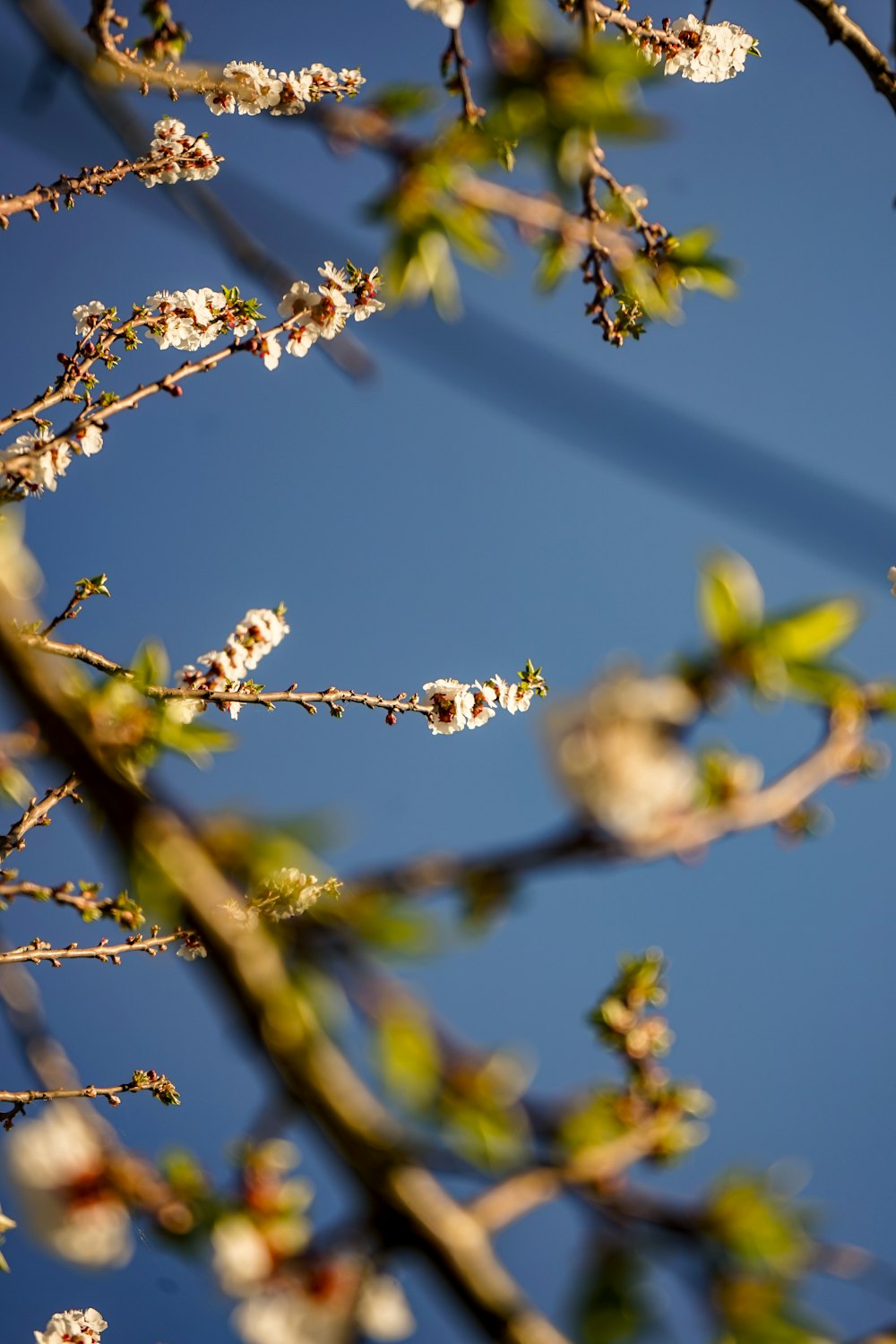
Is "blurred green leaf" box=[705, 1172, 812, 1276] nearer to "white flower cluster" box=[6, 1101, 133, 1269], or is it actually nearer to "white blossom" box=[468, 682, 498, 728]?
"white flower cluster" box=[6, 1101, 133, 1269]

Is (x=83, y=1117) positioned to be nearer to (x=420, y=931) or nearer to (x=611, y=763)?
(x=420, y=931)

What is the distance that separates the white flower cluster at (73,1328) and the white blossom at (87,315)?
4468 millimetres

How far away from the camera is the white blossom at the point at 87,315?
3.72 meters

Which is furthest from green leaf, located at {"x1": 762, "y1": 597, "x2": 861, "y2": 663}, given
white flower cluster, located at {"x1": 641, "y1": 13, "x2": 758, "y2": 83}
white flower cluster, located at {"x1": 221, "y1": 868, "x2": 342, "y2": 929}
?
white flower cluster, located at {"x1": 641, "y1": 13, "x2": 758, "y2": 83}

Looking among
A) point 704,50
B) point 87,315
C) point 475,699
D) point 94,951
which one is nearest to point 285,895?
point 94,951

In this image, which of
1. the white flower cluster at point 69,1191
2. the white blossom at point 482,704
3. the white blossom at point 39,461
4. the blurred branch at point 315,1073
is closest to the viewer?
the blurred branch at point 315,1073

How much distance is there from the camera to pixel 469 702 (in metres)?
4.08

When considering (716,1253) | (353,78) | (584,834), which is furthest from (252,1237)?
(353,78)

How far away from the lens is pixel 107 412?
3.07 metres

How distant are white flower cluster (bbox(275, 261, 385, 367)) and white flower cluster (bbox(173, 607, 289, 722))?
1.21 m

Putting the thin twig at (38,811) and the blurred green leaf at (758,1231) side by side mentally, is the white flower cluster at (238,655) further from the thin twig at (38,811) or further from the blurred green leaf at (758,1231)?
the blurred green leaf at (758,1231)

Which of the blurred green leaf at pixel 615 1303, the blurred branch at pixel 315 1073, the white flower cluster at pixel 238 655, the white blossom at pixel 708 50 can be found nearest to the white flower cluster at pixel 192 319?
the white flower cluster at pixel 238 655

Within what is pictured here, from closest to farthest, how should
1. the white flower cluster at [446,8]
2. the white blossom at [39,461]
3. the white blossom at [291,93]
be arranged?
the white flower cluster at [446,8] → the white blossom at [39,461] → the white blossom at [291,93]

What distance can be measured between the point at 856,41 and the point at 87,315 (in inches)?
119
